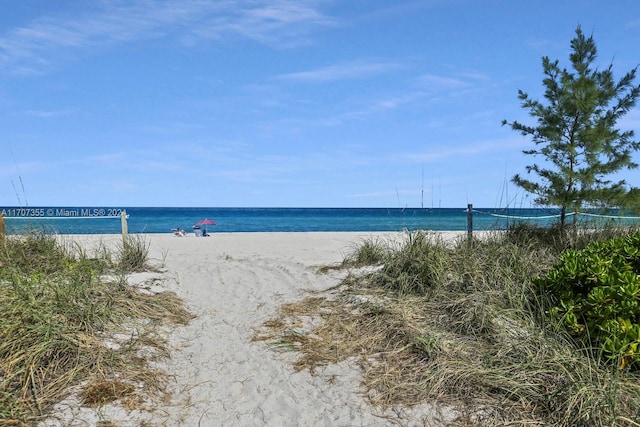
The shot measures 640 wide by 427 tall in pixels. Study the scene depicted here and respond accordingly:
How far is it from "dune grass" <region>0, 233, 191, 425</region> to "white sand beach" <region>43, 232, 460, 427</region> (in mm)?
214

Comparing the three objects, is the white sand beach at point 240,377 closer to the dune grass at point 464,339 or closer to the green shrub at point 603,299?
the dune grass at point 464,339

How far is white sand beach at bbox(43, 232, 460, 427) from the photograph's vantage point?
4.24 m

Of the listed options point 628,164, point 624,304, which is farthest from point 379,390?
point 628,164

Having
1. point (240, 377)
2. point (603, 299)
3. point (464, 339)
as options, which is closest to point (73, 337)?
point (240, 377)

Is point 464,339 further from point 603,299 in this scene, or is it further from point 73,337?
point 73,337

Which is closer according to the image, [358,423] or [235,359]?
[358,423]

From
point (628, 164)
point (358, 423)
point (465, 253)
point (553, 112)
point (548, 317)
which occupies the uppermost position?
point (553, 112)

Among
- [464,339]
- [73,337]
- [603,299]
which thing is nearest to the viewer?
[603,299]

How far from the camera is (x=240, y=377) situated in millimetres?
5070

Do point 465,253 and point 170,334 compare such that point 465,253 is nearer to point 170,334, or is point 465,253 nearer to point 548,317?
point 548,317

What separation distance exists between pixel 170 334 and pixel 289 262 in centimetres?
434

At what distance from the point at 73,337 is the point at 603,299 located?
201 inches

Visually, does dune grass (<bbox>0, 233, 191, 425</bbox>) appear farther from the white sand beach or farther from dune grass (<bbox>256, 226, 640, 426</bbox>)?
dune grass (<bbox>256, 226, 640, 426</bbox>)

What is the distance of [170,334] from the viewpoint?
614cm
